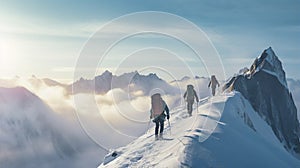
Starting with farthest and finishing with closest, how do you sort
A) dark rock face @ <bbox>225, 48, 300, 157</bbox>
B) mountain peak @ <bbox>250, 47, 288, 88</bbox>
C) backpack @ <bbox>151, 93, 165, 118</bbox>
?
mountain peak @ <bbox>250, 47, 288, 88</bbox> → dark rock face @ <bbox>225, 48, 300, 157</bbox> → backpack @ <bbox>151, 93, 165, 118</bbox>

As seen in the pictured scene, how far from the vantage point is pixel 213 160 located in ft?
56.9

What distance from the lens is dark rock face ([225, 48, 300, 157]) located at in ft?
262

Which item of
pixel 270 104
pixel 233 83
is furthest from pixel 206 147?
pixel 270 104

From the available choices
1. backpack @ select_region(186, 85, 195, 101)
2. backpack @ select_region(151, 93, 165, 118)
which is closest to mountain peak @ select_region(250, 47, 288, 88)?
backpack @ select_region(186, 85, 195, 101)

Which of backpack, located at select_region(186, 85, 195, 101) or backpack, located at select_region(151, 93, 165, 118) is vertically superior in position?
backpack, located at select_region(186, 85, 195, 101)

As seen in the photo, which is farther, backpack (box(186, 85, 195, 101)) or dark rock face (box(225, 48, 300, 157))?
dark rock face (box(225, 48, 300, 157))

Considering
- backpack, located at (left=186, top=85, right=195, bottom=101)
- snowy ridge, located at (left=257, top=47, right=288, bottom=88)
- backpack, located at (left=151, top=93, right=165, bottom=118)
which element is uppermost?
snowy ridge, located at (left=257, top=47, right=288, bottom=88)

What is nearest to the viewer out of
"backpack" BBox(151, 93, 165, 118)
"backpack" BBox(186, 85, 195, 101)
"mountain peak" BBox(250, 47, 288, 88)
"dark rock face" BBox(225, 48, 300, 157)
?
"backpack" BBox(151, 93, 165, 118)

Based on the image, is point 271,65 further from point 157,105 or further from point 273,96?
point 157,105

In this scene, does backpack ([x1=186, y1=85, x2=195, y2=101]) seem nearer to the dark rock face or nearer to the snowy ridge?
the dark rock face

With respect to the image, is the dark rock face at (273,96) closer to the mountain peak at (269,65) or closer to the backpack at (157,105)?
the mountain peak at (269,65)

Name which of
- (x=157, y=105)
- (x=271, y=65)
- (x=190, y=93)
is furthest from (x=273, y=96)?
(x=157, y=105)

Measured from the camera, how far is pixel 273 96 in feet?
285

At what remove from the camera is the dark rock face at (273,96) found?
79.8 meters
